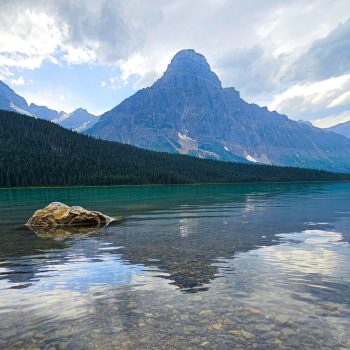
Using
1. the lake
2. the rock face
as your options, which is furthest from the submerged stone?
the lake

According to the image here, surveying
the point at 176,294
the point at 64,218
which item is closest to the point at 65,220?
the point at 64,218

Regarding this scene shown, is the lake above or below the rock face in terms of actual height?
below

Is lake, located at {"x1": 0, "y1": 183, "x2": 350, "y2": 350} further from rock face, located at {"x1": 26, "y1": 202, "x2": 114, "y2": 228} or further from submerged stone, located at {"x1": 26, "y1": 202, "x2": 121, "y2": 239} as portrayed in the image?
rock face, located at {"x1": 26, "y1": 202, "x2": 114, "y2": 228}

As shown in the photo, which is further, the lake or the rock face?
the rock face

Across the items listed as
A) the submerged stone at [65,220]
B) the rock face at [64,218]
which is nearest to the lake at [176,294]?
the submerged stone at [65,220]

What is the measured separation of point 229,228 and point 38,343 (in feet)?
80.6

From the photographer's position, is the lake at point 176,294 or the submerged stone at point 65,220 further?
the submerged stone at point 65,220

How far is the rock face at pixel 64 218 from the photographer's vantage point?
35.0 meters

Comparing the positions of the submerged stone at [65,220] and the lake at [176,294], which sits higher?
the submerged stone at [65,220]

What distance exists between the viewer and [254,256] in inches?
755

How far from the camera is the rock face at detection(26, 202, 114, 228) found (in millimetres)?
35000

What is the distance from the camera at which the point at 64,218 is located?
35625 millimetres

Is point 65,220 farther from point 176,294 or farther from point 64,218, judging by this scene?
point 176,294

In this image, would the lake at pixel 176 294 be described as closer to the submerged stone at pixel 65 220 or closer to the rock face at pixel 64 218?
the submerged stone at pixel 65 220
